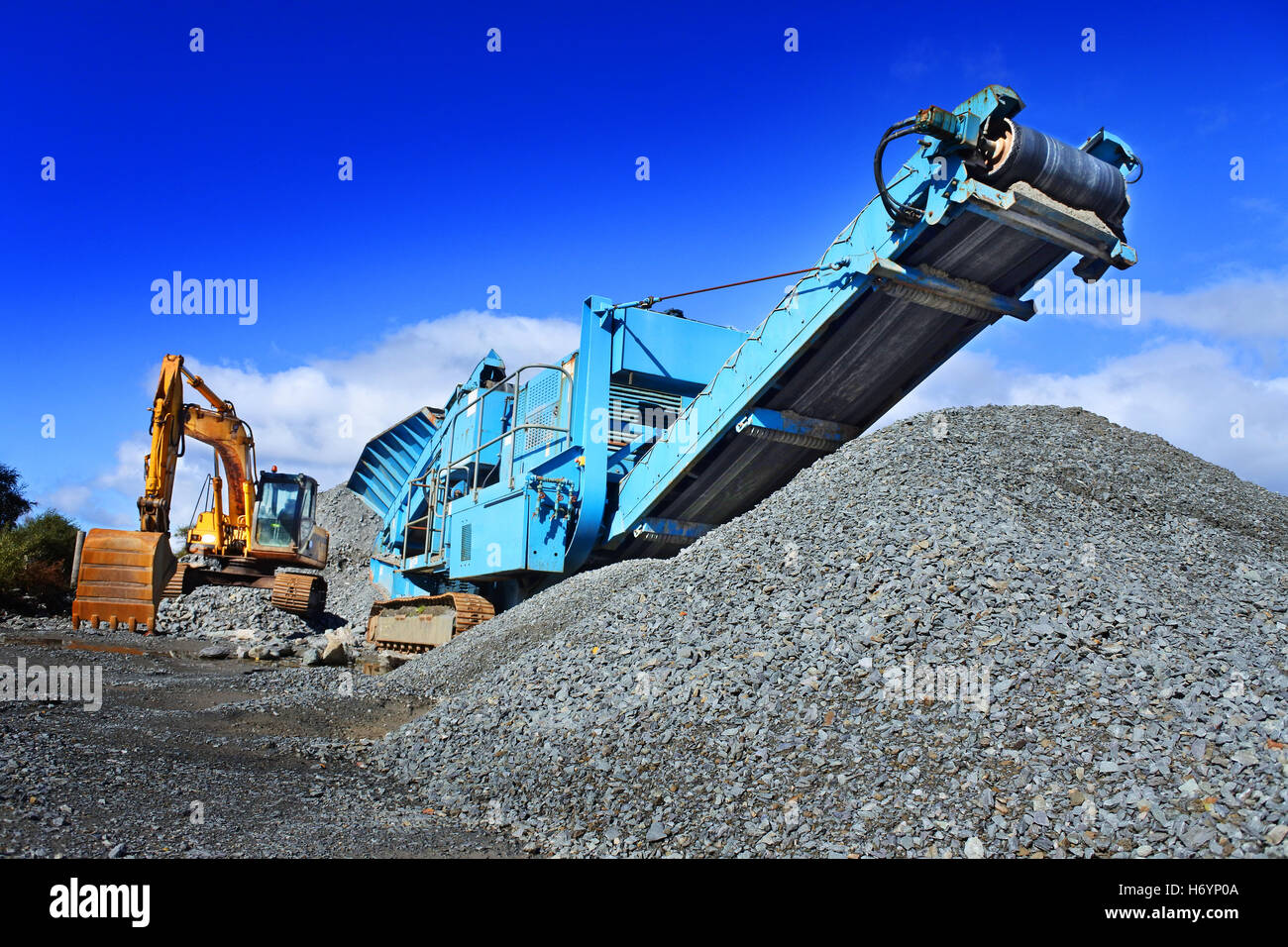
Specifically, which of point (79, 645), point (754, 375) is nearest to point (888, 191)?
point (754, 375)

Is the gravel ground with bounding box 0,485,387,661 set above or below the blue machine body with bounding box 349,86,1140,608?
below

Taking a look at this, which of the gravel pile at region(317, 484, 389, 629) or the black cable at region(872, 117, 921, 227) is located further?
the gravel pile at region(317, 484, 389, 629)

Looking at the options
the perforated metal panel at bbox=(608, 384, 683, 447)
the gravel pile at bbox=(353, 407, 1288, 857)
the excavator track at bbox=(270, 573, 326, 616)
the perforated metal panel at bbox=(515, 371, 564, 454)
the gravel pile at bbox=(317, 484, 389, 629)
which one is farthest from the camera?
the gravel pile at bbox=(317, 484, 389, 629)

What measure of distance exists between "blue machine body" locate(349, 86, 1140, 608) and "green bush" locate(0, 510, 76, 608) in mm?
7708

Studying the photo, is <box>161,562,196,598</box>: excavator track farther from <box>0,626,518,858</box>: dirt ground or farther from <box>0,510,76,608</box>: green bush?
<box>0,626,518,858</box>: dirt ground

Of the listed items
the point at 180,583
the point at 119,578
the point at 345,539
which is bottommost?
the point at 180,583

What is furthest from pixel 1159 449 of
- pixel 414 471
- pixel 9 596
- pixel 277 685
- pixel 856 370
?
pixel 9 596

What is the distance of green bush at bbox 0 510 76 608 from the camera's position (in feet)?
46.8

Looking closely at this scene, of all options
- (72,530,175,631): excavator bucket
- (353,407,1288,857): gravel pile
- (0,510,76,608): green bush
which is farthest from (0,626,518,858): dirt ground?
(0,510,76,608): green bush

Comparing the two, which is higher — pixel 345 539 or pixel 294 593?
pixel 345 539

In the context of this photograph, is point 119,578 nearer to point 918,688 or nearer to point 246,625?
point 246,625

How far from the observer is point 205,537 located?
13844 mm

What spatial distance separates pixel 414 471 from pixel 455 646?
6.25m

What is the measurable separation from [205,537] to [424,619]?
5.98m
